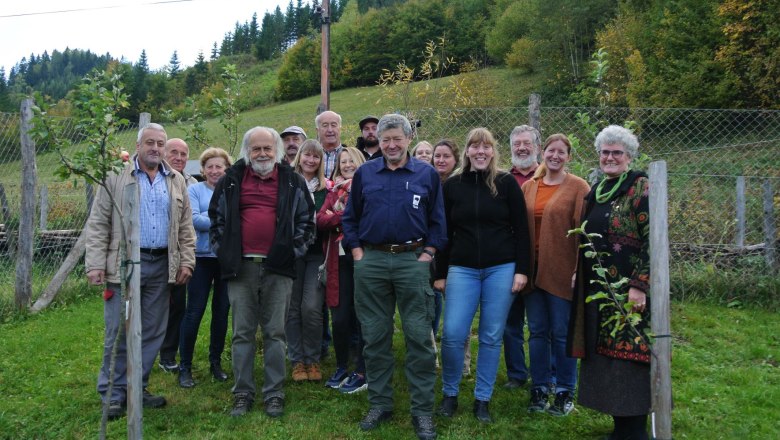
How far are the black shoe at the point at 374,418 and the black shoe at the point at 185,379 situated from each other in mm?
1545

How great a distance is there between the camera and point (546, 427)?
155 inches

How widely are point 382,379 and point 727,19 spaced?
16.6 meters

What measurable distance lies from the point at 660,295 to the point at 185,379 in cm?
358

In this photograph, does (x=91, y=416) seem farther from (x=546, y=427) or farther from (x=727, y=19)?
(x=727, y=19)

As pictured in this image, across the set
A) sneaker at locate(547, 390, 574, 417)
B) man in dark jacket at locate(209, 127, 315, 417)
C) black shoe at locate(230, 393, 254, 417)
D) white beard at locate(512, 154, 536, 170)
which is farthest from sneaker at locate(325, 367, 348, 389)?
white beard at locate(512, 154, 536, 170)

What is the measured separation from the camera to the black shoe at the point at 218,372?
4832mm

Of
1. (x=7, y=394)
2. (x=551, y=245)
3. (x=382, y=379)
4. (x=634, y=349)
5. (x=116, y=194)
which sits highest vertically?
(x=116, y=194)

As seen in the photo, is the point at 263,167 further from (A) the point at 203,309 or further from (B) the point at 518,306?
(B) the point at 518,306

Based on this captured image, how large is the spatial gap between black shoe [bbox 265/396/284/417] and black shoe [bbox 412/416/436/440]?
95 cm

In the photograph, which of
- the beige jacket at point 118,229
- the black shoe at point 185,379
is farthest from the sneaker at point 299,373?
the beige jacket at point 118,229

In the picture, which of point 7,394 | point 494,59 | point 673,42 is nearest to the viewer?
Result: point 7,394

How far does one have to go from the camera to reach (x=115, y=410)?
4027mm

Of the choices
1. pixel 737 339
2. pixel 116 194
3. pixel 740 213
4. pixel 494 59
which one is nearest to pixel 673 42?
pixel 740 213

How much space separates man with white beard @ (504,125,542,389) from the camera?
4465 millimetres
